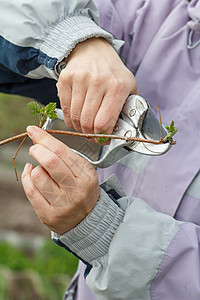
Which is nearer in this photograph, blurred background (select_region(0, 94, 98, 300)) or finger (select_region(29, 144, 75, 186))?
finger (select_region(29, 144, 75, 186))

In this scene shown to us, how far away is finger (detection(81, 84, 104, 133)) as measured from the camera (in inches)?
35.1

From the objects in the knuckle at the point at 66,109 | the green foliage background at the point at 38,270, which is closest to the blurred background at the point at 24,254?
the green foliage background at the point at 38,270

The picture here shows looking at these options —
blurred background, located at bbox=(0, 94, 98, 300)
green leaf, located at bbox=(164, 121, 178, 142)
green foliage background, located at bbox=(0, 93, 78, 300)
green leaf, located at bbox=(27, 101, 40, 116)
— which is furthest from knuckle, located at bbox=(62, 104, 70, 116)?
green foliage background, located at bbox=(0, 93, 78, 300)

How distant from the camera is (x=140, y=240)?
947 mm

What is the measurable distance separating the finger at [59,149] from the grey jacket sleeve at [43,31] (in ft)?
0.63

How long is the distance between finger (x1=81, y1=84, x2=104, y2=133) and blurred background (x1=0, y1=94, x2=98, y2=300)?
1.25 meters

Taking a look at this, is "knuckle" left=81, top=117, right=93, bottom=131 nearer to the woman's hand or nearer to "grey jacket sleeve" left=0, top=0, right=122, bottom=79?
the woman's hand

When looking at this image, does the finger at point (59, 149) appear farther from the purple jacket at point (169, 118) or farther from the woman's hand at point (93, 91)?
the purple jacket at point (169, 118)

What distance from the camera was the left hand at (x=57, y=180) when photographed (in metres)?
0.85

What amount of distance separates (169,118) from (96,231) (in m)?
0.36

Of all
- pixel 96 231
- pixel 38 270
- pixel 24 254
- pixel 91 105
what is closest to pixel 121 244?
pixel 96 231

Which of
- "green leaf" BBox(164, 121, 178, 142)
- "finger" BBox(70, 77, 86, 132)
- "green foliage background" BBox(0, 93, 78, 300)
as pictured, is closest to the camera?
"green leaf" BBox(164, 121, 178, 142)

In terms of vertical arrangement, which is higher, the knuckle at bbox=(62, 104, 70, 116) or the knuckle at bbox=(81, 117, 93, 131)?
the knuckle at bbox=(81, 117, 93, 131)

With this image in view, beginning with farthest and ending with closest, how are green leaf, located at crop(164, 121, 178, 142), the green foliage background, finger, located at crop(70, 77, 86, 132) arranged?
1. the green foliage background
2. finger, located at crop(70, 77, 86, 132)
3. green leaf, located at crop(164, 121, 178, 142)
